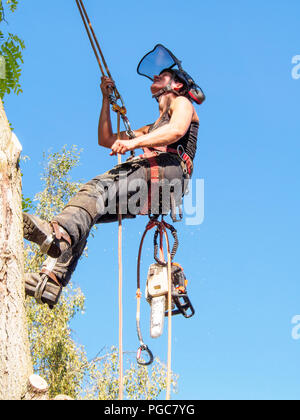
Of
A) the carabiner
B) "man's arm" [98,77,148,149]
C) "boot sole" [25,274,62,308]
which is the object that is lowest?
the carabiner

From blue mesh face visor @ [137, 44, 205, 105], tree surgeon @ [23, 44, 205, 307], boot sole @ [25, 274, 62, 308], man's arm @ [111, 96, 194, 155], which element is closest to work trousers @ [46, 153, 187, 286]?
tree surgeon @ [23, 44, 205, 307]

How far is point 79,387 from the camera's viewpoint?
1073 cm

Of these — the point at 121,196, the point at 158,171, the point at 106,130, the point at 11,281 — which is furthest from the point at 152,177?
the point at 11,281

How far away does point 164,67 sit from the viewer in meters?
6.65

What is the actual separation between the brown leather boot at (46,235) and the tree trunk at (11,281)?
Result: 0.40 meters

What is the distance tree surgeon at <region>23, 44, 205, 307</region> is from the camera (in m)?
5.40

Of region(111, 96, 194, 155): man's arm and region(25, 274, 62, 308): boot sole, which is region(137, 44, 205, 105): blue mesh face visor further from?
region(25, 274, 62, 308): boot sole

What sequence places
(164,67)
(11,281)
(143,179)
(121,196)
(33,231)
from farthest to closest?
(164,67)
(143,179)
(121,196)
(33,231)
(11,281)

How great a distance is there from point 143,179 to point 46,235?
1.26m

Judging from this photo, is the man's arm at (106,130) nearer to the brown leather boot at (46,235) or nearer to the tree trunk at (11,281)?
the brown leather boot at (46,235)

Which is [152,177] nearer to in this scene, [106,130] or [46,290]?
[106,130]

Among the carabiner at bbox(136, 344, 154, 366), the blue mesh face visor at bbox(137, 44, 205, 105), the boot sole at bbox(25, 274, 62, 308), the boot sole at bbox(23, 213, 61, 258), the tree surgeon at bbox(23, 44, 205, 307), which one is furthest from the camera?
the blue mesh face visor at bbox(137, 44, 205, 105)

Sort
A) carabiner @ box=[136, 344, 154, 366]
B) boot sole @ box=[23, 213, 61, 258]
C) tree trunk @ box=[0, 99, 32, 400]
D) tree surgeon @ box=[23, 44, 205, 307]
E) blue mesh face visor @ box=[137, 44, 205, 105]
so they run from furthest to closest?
blue mesh face visor @ box=[137, 44, 205, 105]
carabiner @ box=[136, 344, 154, 366]
tree surgeon @ box=[23, 44, 205, 307]
boot sole @ box=[23, 213, 61, 258]
tree trunk @ box=[0, 99, 32, 400]
